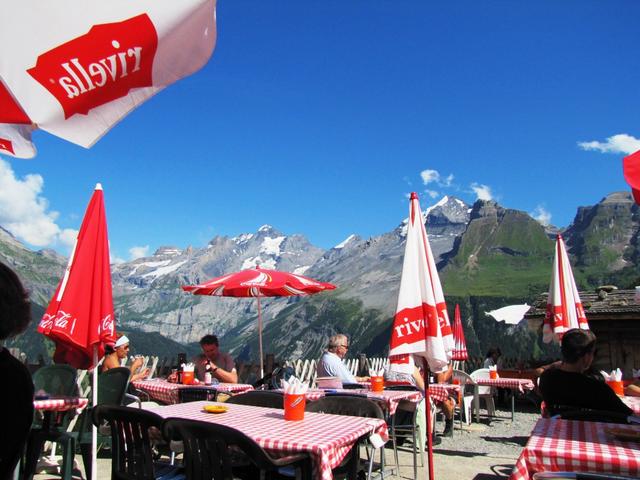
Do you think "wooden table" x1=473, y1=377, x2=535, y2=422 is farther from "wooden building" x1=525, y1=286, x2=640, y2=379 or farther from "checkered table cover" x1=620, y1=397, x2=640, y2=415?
"checkered table cover" x1=620, y1=397, x2=640, y2=415

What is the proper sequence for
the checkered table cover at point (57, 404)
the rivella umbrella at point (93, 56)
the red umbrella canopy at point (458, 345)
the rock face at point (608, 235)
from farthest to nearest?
the rock face at point (608, 235)
the red umbrella canopy at point (458, 345)
the checkered table cover at point (57, 404)
the rivella umbrella at point (93, 56)

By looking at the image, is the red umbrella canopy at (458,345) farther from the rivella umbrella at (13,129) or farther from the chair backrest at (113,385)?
the rivella umbrella at (13,129)

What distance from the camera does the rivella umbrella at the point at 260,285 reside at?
837 cm

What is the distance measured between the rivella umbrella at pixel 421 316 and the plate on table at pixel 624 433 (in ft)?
4.53

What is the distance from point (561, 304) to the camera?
8.08 m

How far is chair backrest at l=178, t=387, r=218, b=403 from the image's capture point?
611 centimetres

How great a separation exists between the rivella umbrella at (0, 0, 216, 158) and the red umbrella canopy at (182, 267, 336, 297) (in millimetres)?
6334

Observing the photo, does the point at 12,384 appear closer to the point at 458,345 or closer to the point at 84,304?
the point at 84,304

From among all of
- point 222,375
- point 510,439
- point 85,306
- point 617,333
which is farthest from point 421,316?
point 617,333

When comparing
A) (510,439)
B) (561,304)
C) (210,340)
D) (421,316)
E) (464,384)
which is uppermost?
(561,304)

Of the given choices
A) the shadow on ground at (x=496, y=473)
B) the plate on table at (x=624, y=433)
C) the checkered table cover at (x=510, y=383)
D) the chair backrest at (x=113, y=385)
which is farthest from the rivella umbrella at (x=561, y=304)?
the chair backrest at (x=113, y=385)

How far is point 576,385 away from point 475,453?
12.3 feet

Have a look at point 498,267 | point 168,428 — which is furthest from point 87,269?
point 498,267

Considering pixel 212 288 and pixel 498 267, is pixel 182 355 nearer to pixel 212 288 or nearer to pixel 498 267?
pixel 212 288
